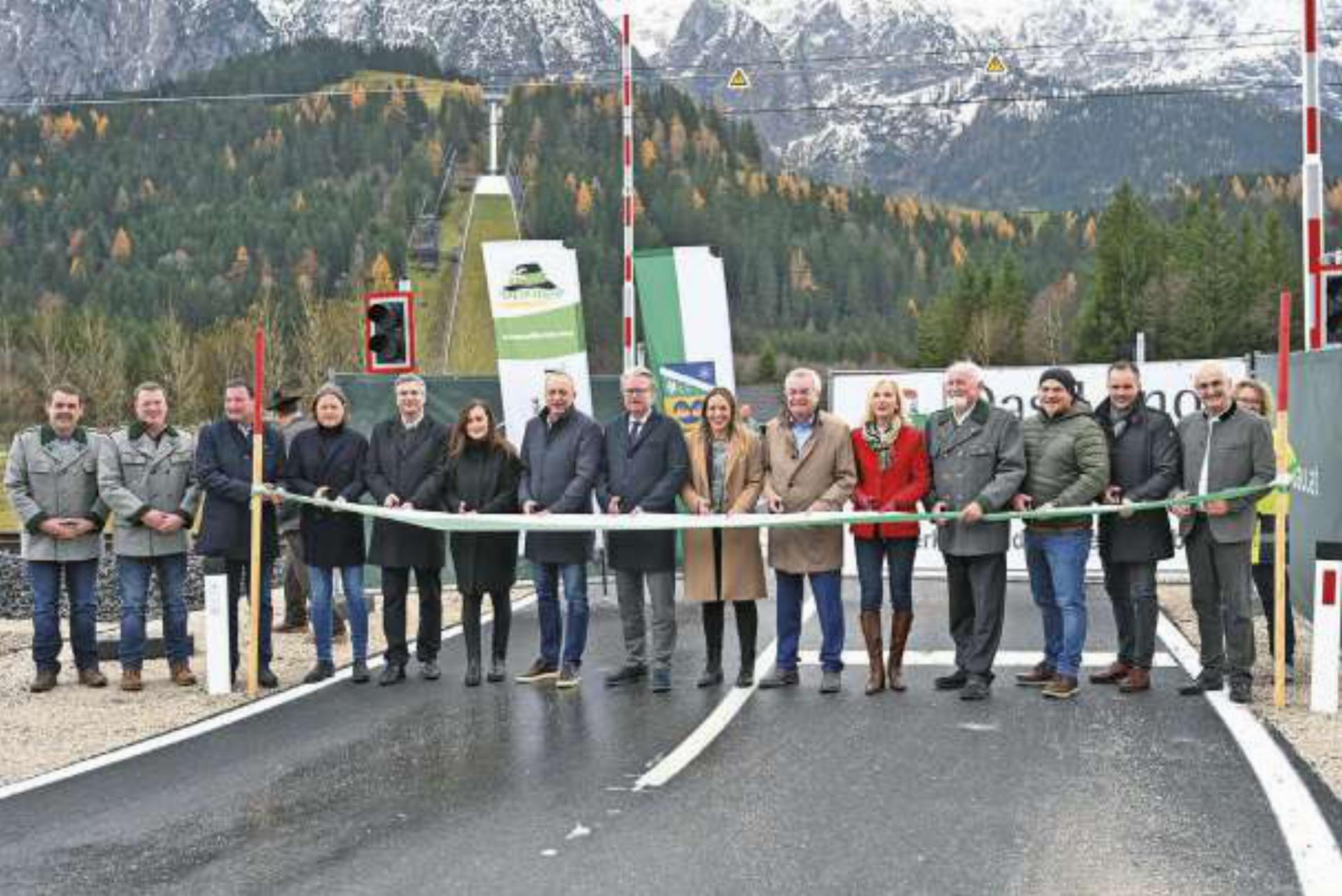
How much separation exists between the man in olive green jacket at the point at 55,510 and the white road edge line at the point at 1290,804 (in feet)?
23.7

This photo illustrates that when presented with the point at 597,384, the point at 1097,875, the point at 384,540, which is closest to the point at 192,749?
→ the point at 384,540

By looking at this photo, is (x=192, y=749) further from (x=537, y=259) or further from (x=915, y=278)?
(x=915, y=278)

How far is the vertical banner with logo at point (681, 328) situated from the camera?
58.3ft

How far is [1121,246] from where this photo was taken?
116375 millimetres

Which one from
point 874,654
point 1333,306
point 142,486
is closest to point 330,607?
point 142,486

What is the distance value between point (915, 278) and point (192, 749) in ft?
485

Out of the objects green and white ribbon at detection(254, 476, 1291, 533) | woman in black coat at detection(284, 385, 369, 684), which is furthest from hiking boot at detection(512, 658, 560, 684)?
woman in black coat at detection(284, 385, 369, 684)

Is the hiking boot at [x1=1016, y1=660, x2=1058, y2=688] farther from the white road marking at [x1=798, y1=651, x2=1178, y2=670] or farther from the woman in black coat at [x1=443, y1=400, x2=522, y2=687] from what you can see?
the woman in black coat at [x1=443, y1=400, x2=522, y2=687]

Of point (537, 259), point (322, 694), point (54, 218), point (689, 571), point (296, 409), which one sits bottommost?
point (322, 694)

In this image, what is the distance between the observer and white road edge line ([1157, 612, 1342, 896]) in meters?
6.24

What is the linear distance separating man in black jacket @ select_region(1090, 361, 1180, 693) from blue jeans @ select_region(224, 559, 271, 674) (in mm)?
5528

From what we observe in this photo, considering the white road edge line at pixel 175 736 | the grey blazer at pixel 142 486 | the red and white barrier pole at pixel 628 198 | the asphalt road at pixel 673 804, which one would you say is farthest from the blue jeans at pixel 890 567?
the red and white barrier pole at pixel 628 198

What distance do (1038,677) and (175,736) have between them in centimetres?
524

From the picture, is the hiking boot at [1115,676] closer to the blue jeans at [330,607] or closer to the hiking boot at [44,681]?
the blue jeans at [330,607]
